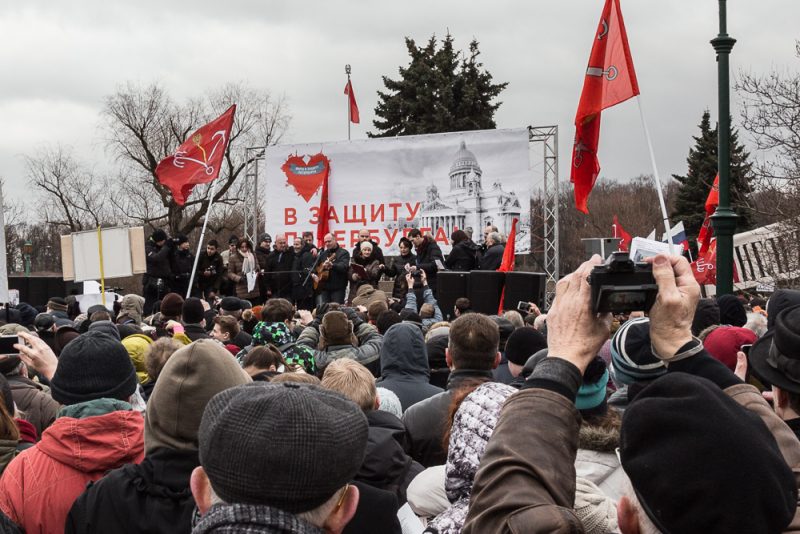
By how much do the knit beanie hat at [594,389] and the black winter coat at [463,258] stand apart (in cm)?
1324

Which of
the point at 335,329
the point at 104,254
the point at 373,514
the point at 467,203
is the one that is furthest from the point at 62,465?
the point at 467,203

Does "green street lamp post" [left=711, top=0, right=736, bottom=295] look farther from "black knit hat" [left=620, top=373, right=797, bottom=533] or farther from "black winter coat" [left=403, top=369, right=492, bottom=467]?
"black knit hat" [left=620, top=373, right=797, bottom=533]

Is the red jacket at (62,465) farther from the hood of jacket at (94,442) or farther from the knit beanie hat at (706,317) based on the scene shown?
the knit beanie hat at (706,317)

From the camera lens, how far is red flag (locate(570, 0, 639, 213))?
10785 millimetres

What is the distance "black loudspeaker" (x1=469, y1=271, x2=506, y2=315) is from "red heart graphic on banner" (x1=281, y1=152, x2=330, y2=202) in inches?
464

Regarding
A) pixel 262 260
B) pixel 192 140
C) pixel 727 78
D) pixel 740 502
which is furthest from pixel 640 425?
pixel 262 260

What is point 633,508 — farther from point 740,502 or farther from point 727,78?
point 727,78

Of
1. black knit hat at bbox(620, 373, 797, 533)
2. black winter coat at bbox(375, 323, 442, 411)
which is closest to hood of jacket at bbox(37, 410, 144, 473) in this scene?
black knit hat at bbox(620, 373, 797, 533)

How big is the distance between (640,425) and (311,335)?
6490 mm

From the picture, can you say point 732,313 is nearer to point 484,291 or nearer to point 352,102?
point 484,291

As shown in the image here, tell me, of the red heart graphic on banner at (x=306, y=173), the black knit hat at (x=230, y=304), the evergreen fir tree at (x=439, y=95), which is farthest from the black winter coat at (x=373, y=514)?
the evergreen fir tree at (x=439, y=95)

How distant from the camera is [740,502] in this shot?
5.26 ft

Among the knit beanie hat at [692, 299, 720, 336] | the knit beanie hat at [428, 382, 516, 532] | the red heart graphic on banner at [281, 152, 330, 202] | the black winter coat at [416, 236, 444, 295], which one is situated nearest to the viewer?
the knit beanie hat at [428, 382, 516, 532]

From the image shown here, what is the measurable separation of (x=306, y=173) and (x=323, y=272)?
7461 millimetres
